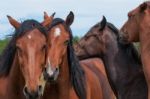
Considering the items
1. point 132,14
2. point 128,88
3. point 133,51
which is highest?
point 132,14

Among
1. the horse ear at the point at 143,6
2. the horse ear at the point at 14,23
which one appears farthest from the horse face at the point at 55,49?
the horse ear at the point at 143,6

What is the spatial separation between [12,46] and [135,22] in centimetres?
179

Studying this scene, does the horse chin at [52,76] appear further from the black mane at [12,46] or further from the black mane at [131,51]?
the black mane at [131,51]

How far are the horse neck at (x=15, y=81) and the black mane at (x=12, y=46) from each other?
0.31 feet

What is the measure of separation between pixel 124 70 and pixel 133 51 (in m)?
0.35

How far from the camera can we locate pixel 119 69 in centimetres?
813

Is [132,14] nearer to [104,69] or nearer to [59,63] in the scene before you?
[59,63]

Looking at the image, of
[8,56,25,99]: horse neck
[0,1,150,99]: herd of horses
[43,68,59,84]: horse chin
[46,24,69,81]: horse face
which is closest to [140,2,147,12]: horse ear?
[0,1,150,99]: herd of horses

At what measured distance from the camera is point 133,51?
7.89 meters

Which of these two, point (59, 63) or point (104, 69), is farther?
point (104, 69)

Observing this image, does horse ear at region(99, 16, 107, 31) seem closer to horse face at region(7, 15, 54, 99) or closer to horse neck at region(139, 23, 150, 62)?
horse neck at region(139, 23, 150, 62)

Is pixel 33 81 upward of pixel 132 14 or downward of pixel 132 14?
downward

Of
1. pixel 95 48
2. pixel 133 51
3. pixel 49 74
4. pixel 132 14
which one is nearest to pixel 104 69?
pixel 95 48

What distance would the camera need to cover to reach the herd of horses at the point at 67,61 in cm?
614
